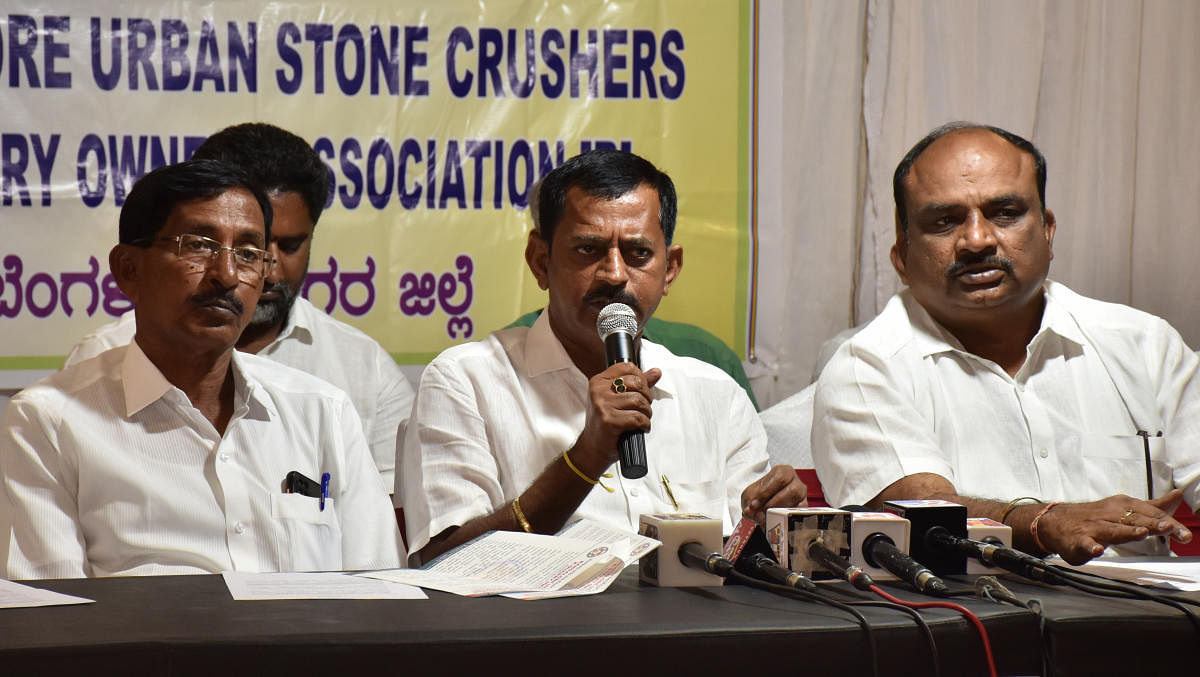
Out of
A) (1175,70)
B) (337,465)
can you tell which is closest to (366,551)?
(337,465)

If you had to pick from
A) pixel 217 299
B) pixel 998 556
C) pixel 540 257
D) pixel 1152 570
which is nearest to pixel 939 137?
pixel 540 257

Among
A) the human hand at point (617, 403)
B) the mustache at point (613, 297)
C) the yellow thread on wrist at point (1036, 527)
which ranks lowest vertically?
the yellow thread on wrist at point (1036, 527)

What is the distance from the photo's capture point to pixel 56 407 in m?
2.18

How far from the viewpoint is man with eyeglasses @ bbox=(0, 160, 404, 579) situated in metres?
2.13

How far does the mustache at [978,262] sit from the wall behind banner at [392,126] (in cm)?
135

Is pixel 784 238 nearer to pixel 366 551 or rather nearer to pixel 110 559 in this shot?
pixel 366 551

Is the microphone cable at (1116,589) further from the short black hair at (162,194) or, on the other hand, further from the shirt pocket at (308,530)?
the short black hair at (162,194)

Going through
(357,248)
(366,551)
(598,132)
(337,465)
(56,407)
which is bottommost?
(366,551)

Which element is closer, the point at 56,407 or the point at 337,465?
the point at 56,407

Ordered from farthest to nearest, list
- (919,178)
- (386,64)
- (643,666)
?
(386,64) < (919,178) < (643,666)

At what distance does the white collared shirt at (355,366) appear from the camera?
348 cm

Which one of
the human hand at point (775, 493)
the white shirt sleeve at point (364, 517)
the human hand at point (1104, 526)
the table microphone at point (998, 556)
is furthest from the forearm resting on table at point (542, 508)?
the human hand at point (1104, 526)

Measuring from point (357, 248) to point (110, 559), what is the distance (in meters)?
1.80

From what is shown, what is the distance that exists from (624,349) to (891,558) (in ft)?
2.33
